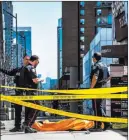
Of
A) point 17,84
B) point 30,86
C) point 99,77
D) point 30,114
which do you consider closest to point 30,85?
point 30,86

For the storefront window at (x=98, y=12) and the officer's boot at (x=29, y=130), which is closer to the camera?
the storefront window at (x=98, y=12)

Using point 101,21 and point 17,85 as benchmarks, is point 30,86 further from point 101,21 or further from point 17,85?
point 101,21

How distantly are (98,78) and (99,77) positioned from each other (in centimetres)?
21

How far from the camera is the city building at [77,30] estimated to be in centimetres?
634

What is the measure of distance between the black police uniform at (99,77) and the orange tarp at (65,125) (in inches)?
5.6

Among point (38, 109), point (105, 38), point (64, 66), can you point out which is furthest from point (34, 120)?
point (105, 38)

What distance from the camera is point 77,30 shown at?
21.1 feet

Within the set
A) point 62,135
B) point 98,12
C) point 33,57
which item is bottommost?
point 62,135

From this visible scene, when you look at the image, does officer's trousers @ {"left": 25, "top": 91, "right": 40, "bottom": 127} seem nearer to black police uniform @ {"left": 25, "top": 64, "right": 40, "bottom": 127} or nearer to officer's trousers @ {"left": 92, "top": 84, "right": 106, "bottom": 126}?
black police uniform @ {"left": 25, "top": 64, "right": 40, "bottom": 127}

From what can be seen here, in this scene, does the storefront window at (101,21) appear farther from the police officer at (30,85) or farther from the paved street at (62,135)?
the paved street at (62,135)

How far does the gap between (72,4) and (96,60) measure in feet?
2.24

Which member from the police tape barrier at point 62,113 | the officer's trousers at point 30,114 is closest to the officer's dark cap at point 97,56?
the police tape barrier at point 62,113

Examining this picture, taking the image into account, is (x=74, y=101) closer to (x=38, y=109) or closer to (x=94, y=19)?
(x=38, y=109)

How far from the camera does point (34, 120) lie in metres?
6.67
